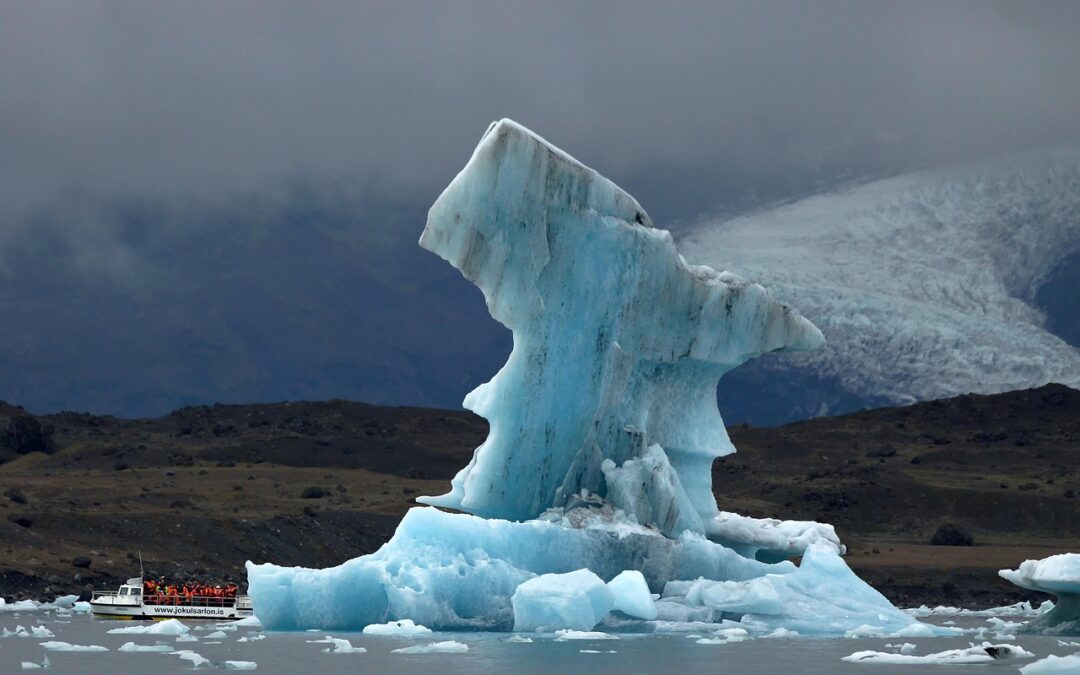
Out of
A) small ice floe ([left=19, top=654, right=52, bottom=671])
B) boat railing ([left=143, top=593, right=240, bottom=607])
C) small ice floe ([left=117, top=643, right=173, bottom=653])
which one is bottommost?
small ice floe ([left=19, top=654, right=52, bottom=671])

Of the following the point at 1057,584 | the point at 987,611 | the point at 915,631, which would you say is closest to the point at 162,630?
the point at 915,631

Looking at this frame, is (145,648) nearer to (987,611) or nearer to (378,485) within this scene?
(987,611)

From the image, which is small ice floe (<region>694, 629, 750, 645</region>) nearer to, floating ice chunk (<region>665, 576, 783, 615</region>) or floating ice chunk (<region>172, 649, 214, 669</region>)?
floating ice chunk (<region>665, 576, 783, 615</region>)

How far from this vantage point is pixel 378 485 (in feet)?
244

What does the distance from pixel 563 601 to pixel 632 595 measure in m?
1.38

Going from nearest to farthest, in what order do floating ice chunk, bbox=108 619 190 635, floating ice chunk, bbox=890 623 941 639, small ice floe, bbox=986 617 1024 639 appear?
floating ice chunk, bbox=890 623 941 639, floating ice chunk, bbox=108 619 190 635, small ice floe, bbox=986 617 1024 639

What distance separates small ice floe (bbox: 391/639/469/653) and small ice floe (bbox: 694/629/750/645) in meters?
4.47

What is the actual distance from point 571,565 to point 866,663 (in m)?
6.64

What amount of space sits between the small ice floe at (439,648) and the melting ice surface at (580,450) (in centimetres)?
223

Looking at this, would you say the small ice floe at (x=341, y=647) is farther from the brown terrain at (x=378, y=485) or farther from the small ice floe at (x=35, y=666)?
the brown terrain at (x=378, y=485)

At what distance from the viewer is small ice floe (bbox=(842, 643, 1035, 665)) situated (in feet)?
88.6

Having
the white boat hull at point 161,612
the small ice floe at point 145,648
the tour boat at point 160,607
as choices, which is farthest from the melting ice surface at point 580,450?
the tour boat at point 160,607

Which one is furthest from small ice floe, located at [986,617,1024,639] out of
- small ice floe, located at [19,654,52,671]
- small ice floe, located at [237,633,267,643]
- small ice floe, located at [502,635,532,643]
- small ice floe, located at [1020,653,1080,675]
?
small ice floe, located at [19,654,52,671]

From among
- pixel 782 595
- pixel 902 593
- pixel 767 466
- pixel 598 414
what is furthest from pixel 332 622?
pixel 767 466
